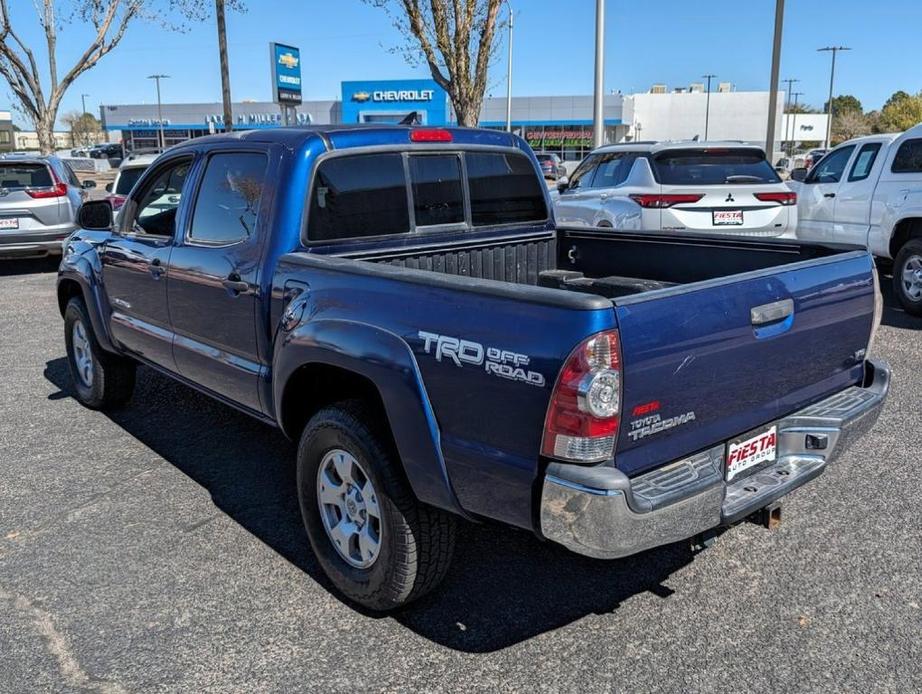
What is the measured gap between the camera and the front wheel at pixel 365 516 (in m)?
3.18

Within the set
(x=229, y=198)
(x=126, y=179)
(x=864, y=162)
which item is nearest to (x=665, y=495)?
(x=229, y=198)

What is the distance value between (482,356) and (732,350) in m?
0.90

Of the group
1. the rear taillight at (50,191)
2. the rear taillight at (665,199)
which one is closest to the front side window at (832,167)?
the rear taillight at (665,199)

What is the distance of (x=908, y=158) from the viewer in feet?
29.8

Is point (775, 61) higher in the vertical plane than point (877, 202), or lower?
higher

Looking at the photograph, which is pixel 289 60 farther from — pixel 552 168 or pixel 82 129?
pixel 82 129

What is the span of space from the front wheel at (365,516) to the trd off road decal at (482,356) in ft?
1.82

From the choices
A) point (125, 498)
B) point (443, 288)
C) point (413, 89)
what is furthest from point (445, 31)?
point (413, 89)

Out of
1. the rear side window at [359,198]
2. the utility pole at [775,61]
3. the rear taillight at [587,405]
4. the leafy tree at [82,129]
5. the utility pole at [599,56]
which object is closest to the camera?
the rear taillight at [587,405]

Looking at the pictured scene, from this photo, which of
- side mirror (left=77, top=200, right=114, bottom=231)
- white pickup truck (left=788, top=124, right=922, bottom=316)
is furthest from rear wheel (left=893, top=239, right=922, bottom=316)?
side mirror (left=77, top=200, right=114, bottom=231)

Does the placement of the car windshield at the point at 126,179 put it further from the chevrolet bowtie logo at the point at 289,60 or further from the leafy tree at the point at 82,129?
the leafy tree at the point at 82,129

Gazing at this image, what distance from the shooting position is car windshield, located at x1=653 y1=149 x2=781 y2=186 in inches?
369

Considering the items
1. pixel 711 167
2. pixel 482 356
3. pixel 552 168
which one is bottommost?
pixel 552 168

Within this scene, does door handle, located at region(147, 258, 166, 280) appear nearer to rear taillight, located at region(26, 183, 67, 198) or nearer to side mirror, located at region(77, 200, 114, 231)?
side mirror, located at region(77, 200, 114, 231)
